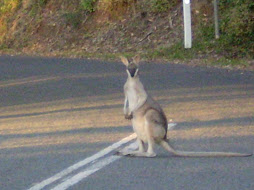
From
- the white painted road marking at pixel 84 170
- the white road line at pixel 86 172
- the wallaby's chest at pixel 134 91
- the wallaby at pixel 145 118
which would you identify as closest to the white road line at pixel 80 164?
the white painted road marking at pixel 84 170

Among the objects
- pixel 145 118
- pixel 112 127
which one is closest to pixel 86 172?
pixel 145 118

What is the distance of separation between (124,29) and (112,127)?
12.9 m

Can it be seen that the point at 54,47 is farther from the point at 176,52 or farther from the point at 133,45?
the point at 176,52

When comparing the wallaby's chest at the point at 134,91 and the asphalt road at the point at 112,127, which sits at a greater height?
the wallaby's chest at the point at 134,91

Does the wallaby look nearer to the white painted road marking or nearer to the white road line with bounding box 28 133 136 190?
the white painted road marking

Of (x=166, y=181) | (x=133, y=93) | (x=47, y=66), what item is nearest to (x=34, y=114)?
(x=133, y=93)

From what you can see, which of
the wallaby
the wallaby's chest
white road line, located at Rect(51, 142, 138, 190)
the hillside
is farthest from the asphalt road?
the hillside

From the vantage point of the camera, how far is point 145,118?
7.08 m

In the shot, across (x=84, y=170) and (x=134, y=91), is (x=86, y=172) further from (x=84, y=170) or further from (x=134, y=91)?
(x=134, y=91)

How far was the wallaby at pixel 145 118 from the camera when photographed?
7.07 m

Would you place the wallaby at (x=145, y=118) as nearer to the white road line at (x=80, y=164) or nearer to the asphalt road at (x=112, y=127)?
the asphalt road at (x=112, y=127)

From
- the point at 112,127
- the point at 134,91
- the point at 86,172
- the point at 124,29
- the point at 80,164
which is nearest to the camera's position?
the point at 86,172

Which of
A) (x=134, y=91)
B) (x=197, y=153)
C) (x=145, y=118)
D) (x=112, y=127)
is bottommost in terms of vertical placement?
(x=112, y=127)

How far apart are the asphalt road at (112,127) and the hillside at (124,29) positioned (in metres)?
2.13
